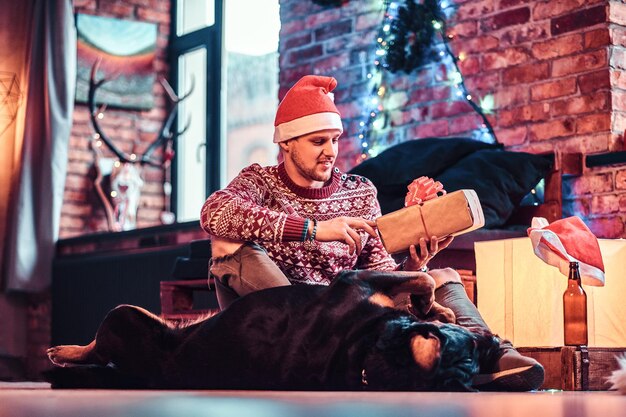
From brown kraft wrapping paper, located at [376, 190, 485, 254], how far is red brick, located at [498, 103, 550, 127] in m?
1.36

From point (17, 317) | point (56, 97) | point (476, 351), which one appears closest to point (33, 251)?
point (17, 317)

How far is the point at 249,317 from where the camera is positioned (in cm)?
267

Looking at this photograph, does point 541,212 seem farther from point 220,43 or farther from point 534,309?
point 220,43

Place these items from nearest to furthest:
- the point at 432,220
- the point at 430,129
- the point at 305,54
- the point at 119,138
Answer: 1. the point at 432,220
2. the point at 430,129
3. the point at 305,54
4. the point at 119,138

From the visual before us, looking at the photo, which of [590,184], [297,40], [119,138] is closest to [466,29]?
[590,184]

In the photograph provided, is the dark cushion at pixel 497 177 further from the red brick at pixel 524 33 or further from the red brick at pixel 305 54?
the red brick at pixel 305 54

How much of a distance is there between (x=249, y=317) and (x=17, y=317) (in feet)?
12.3

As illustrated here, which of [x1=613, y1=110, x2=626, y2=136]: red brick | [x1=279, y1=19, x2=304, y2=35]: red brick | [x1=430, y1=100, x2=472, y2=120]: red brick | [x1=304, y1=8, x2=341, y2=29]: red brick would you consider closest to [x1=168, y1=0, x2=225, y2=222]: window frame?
[x1=279, y1=19, x2=304, y2=35]: red brick

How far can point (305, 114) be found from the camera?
3.19 metres

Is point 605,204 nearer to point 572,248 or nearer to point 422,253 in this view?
point 572,248

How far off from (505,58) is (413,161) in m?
0.64

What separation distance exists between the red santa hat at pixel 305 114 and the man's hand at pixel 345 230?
35 cm

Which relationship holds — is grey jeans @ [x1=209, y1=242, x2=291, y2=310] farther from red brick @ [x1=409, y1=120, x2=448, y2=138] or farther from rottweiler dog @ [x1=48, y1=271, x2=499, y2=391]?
red brick @ [x1=409, y1=120, x2=448, y2=138]

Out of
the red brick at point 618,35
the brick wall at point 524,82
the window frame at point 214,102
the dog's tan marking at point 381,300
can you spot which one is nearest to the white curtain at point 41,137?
the window frame at point 214,102
